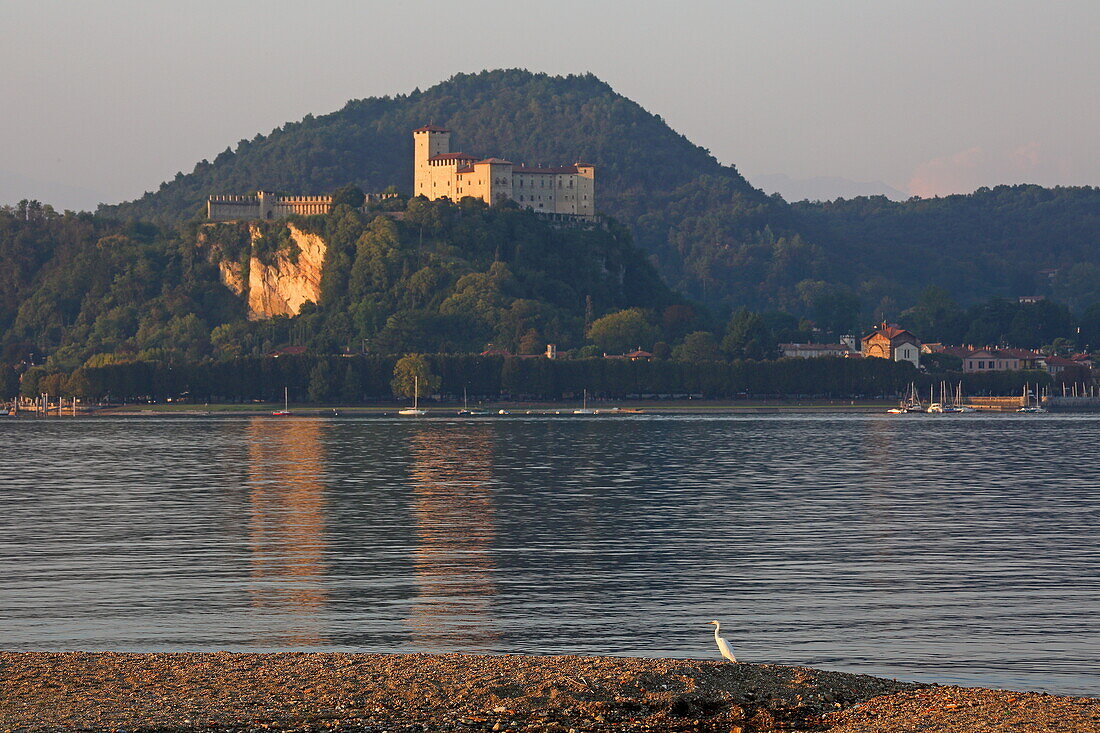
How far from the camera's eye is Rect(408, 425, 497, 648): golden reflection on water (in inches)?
1185

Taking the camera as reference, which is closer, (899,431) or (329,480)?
(329,480)

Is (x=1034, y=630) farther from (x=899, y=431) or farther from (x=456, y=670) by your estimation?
(x=899, y=431)

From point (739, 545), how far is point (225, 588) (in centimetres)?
1608

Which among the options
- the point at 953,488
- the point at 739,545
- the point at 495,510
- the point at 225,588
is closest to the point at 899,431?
the point at 953,488

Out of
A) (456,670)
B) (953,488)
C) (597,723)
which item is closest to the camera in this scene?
(597,723)

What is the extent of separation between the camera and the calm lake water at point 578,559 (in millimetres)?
28688

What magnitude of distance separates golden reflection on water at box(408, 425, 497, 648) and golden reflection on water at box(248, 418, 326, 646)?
88.9 inches

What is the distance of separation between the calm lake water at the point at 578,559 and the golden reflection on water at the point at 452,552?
13cm

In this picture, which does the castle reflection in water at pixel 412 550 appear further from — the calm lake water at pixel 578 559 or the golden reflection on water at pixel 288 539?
the calm lake water at pixel 578 559

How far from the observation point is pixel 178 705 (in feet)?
71.4

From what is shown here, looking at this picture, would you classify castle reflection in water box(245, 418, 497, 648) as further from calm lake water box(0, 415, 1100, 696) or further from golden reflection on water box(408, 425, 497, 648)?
calm lake water box(0, 415, 1100, 696)

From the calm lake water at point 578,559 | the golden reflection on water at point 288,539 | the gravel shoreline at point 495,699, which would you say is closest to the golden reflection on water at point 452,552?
the calm lake water at point 578,559

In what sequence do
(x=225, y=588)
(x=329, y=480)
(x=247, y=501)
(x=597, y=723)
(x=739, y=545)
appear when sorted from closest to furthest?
(x=597, y=723) → (x=225, y=588) → (x=739, y=545) → (x=247, y=501) → (x=329, y=480)

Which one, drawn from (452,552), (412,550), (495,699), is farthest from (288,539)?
(495,699)
